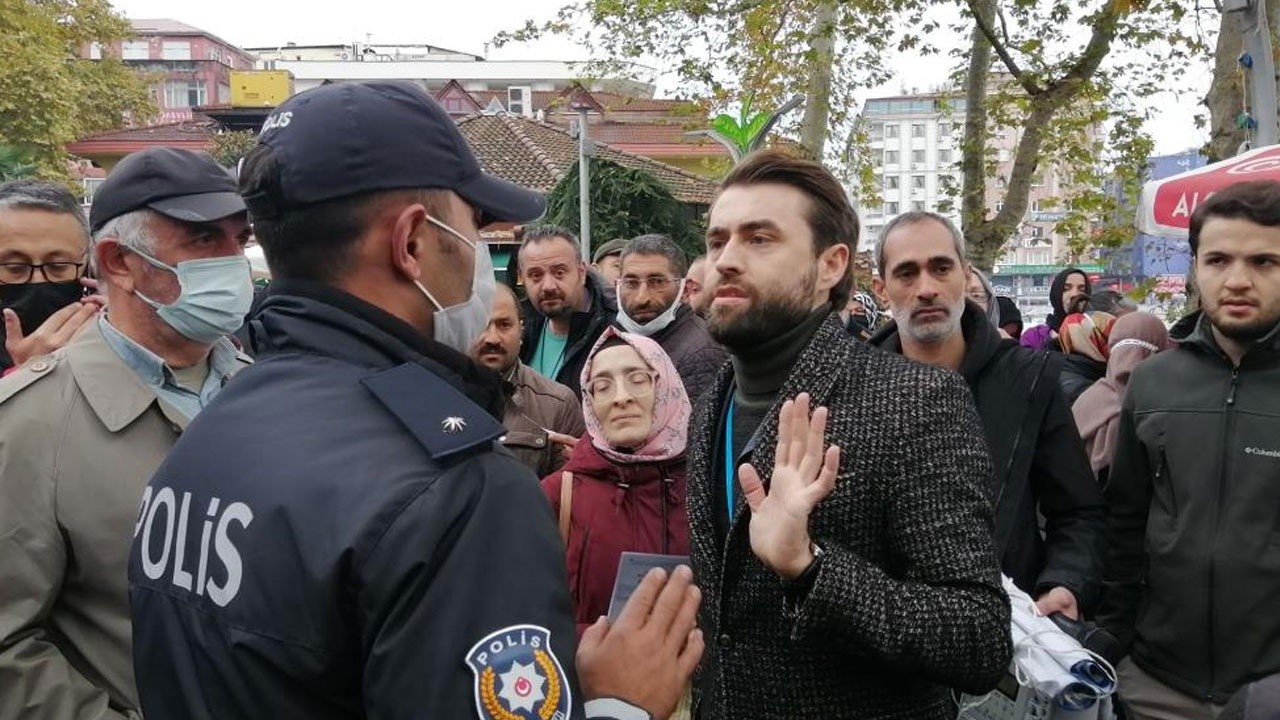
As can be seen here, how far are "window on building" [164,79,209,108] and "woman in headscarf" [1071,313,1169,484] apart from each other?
102 m

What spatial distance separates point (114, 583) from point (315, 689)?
4.20 feet

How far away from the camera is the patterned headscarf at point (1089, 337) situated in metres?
5.43

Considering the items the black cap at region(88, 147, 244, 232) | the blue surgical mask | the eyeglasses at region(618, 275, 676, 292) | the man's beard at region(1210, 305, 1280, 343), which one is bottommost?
the eyeglasses at region(618, 275, 676, 292)

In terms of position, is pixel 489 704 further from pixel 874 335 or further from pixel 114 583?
pixel 874 335

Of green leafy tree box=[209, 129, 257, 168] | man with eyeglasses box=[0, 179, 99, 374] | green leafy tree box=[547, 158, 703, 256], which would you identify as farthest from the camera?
green leafy tree box=[209, 129, 257, 168]

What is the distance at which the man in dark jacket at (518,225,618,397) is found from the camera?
609 cm

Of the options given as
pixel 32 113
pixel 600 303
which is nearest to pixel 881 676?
pixel 600 303

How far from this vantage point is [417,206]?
1635 mm

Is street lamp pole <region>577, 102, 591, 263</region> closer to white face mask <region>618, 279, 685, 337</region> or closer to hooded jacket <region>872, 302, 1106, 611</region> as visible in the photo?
white face mask <region>618, 279, 685, 337</region>

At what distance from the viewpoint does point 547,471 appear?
473cm

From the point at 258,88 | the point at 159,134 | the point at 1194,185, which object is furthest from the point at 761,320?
the point at 258,88

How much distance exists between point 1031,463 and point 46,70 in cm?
2887

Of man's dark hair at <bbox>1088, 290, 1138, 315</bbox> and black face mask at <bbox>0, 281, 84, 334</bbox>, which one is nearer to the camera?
black face mask at <bbox>0, 281, 84, 334</bbox>

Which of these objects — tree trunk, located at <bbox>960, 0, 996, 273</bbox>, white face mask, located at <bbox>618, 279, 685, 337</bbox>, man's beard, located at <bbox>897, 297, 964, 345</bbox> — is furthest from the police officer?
tree trunk, located at <bbox>960, 0, 996, 273</bbox>
